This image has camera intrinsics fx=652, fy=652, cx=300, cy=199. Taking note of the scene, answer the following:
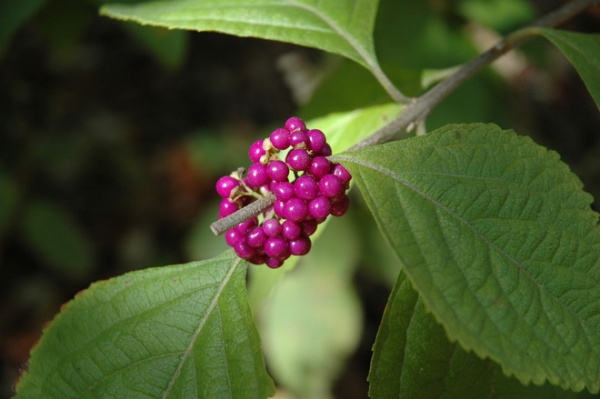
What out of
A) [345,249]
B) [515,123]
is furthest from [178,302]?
[515,123]

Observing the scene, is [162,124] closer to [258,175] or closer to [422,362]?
[258,175]

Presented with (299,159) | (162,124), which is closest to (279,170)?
(299,159)

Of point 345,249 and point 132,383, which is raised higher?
point 132,383

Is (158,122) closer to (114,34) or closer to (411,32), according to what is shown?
(114,34)

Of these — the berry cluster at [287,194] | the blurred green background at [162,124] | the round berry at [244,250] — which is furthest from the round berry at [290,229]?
the blurred green background at [162,124]

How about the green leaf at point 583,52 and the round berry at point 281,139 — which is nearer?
the round berry at point 281,139

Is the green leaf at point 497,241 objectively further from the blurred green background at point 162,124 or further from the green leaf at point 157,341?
the blurred green background at point 162,124
